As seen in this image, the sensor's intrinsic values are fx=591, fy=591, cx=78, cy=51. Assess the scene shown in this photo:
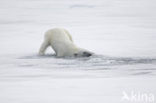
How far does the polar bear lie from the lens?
13.6 m

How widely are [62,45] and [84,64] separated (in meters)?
1.85

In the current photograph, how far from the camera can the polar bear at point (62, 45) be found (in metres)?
13.6

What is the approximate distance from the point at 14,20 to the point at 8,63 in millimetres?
13113

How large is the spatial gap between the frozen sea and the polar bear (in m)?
0.24

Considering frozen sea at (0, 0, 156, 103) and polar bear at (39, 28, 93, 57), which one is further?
polar bear at (39, 28, 93, 57)

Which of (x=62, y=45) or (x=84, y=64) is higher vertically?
(x=62, y=45)

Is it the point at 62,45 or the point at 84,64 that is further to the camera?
the point at 62,45

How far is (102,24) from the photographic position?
76.7 feet

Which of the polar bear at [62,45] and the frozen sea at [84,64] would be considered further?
the polar bear at [62,45]

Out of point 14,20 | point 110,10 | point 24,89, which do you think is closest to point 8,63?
point 24,89

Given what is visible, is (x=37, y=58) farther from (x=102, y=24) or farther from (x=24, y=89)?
(x=102, y=24)

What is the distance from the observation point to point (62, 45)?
1405cm

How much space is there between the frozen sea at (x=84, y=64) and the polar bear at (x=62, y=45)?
24 cm

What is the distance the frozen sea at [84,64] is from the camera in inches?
343
